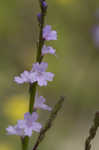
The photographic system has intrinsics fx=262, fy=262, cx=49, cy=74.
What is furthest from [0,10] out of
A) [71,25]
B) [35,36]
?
[71,25]

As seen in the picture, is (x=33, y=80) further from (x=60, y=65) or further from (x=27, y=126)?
(x=60, y=65)

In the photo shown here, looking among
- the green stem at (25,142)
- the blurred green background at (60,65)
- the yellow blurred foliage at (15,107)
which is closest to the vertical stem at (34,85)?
the green stem at (25,142)

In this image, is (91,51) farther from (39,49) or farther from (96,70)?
(39,49)

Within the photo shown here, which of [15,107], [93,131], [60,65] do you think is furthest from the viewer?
[60,65]

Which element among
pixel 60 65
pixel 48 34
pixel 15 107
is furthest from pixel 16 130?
pixel 60 65

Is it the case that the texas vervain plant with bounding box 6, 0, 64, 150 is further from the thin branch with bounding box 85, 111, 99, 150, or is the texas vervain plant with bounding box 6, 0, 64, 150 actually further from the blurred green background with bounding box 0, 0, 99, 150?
the blurred green background with bounding box 0, 0, 99, 150

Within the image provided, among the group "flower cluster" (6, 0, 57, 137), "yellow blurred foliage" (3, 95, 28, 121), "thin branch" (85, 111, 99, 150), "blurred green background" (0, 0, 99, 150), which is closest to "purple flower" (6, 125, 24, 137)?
"flower cluster" (6, 0, 57, 137)

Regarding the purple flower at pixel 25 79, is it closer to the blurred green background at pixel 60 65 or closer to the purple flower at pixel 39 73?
the purple flower at pixel 39 73
